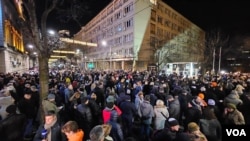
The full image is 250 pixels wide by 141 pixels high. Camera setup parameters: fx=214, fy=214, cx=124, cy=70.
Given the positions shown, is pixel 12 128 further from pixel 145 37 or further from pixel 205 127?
pixel 145 37

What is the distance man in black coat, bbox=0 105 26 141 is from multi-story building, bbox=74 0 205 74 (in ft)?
103

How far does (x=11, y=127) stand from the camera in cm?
487

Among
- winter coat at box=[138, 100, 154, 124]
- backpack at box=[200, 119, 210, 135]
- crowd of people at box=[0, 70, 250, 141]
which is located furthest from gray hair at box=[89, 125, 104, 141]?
winter coat at box=[138, 100, 154, 124]

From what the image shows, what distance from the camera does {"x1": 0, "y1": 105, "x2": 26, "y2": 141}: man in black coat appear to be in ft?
15.4

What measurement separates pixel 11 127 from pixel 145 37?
147ft

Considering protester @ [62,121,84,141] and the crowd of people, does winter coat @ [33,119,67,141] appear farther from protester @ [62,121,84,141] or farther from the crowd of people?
protester @ [62,121,84,141]

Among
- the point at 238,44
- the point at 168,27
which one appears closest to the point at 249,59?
the point at 238,44

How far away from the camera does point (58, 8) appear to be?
825 cm

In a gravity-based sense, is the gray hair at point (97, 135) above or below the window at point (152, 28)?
below

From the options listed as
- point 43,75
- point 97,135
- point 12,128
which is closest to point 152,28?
point 43,75

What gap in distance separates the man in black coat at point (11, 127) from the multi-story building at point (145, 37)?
31.3 metres

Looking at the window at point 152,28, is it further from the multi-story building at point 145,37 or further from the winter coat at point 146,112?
the winter coat at point 146,112

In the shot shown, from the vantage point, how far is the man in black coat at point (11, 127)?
4700 millimetres

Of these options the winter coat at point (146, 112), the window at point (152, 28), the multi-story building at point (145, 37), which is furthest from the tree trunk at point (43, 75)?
the window at point (152, 28)
